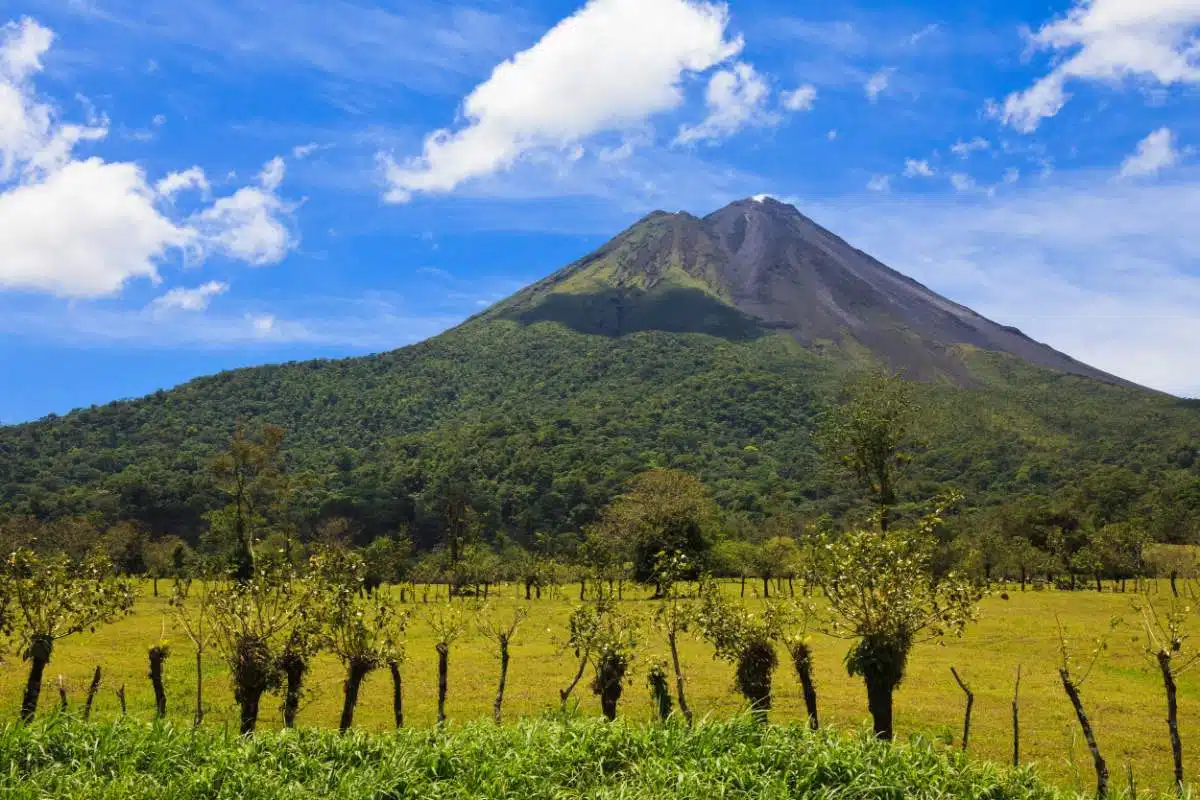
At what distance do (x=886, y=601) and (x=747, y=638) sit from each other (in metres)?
3.83

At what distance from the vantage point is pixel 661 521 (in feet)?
231

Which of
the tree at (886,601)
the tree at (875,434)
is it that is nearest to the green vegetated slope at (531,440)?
the tree at (875,434)

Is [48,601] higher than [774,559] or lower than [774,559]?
higher

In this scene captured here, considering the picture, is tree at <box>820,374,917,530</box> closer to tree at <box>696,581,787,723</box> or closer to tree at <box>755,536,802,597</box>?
tree at <box>696,581,787,723</box>

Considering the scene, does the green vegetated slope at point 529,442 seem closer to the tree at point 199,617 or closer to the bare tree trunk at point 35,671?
the tree at point 199,617

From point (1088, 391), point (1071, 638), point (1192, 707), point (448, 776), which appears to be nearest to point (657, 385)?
point (1088, 391)

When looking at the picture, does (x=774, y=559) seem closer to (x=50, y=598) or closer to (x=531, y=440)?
(x=50, y=598)

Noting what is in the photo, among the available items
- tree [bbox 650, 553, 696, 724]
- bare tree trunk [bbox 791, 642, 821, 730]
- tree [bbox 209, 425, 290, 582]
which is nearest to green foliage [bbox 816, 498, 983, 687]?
bare tree trunk [bbox 791, 642, 821, 730]

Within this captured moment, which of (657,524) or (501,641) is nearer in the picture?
(501,641)

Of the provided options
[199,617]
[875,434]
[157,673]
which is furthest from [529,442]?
[157,673]

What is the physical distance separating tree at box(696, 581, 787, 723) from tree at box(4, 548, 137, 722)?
14455 mm

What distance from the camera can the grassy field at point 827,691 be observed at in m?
21.2

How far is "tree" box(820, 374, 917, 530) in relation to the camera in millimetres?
30094

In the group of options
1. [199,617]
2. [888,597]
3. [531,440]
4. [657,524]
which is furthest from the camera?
[531,440]
